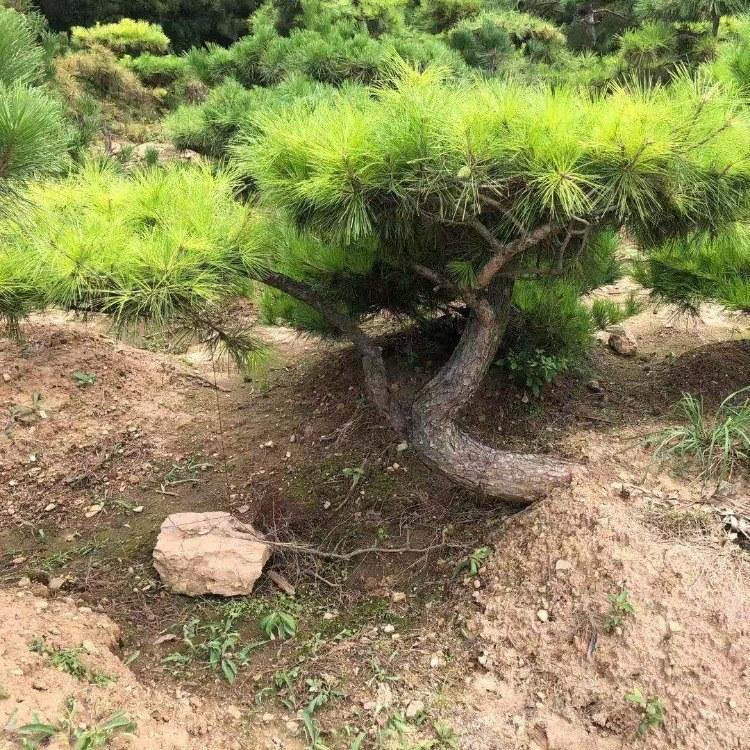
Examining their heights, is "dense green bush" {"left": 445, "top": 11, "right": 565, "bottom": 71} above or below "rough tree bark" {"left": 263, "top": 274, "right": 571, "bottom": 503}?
above

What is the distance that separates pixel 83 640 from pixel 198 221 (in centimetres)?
105

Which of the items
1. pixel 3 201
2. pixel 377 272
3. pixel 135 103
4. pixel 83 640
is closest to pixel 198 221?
pixel 3 201

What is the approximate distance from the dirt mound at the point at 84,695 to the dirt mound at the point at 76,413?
36.5 inches

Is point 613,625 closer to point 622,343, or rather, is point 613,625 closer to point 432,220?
point 432,220

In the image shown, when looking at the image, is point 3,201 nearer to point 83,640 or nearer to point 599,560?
point 83,640

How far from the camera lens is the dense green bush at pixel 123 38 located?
813cm

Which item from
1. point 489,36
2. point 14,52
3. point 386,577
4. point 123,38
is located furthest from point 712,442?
point 123,38

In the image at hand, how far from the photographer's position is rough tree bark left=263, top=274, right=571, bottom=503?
2023 millimetres

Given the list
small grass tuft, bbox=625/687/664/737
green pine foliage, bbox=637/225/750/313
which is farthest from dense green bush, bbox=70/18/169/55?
small grass tuft, bbox=625/687/664/737

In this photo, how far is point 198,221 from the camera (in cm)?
164

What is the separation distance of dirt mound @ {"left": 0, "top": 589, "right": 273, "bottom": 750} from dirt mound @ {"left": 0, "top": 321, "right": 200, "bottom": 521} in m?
0.93

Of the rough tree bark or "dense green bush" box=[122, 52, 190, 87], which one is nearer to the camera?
the rough tree bark

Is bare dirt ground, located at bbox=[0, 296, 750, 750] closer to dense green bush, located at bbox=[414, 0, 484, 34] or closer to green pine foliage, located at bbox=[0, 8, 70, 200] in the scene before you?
green pine foliage, located at bbox=[0, 8, 70, 200]

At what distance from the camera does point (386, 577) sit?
6.53 feet
